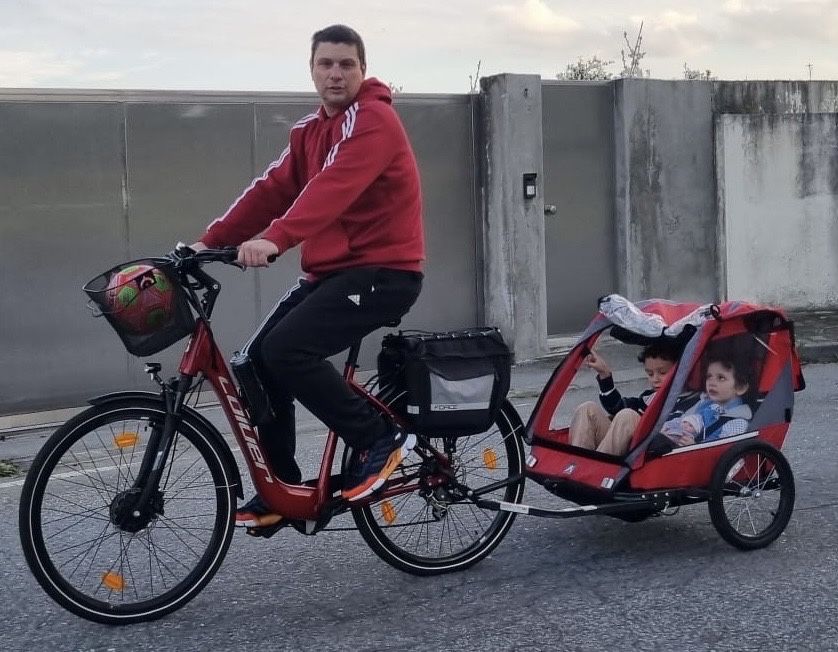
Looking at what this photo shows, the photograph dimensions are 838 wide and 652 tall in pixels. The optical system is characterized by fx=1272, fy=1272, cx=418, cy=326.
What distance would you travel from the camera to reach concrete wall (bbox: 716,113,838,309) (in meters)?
13.3

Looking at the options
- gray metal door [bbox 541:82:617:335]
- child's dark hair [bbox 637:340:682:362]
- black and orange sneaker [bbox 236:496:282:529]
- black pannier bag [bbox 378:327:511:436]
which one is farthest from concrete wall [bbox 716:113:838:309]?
black and orange sneaker [bbox 236:496:282:529]

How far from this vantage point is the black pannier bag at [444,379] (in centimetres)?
462

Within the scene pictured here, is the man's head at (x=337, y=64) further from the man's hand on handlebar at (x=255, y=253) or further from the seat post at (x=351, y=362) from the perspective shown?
the seat post at (x=351, y=362)

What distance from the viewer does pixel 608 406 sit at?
17.6ft

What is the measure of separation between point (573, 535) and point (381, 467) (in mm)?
1194

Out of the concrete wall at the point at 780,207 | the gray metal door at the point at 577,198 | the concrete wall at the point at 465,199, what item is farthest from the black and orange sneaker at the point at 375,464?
the concrete wall at the point at 780,207

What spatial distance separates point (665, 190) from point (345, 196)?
9.03 metres

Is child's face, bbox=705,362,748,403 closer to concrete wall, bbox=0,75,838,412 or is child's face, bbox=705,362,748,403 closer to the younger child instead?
the younger child

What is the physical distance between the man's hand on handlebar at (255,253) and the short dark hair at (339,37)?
827 millimetres

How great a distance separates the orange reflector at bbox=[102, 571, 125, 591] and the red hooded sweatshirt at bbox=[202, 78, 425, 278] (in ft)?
4.10

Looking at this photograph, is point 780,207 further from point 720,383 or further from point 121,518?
point 121,518

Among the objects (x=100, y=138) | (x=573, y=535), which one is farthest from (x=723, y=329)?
(x=100, y=138)

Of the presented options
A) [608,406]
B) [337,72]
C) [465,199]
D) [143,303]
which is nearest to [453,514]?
[608,406]

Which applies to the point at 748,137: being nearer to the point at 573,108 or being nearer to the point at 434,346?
the point at 573,108
